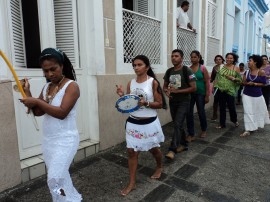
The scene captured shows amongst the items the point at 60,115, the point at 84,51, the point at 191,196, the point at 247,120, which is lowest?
the point at 191,196

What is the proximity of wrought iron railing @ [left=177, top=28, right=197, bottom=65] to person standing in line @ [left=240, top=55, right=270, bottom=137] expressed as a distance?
88.1 inches

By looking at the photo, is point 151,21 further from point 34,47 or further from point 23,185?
point 23,185

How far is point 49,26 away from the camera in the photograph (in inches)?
148

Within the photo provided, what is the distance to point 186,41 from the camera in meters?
7.49

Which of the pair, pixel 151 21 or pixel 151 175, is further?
pixel 151 21

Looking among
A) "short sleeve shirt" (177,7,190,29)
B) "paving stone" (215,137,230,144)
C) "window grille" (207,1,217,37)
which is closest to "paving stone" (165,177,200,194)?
"paving stone" (215,137,230,144)

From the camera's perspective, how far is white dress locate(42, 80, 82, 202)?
6.81 ft

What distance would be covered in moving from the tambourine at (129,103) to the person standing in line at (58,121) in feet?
2.59

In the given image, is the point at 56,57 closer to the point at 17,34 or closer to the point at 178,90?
the point at 17,34

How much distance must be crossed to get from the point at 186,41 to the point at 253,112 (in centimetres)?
301

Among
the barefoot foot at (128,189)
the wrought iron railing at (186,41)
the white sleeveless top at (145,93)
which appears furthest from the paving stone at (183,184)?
the wrought iron railing at (186,41)

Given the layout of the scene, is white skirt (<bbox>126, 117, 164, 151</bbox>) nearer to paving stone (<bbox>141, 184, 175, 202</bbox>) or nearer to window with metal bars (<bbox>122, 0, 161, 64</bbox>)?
paving stone (<bbox>141, 184, 175, 202</bbox>)

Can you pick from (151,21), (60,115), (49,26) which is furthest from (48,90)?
(151,21)

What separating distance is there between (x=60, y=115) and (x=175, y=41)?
5160mm
